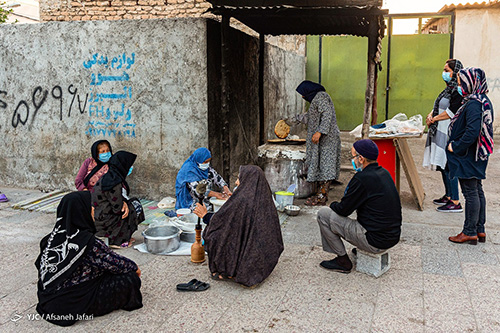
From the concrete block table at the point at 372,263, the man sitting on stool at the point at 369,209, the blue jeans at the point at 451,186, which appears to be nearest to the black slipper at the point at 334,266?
the man sitting on stool at the point at 369,209

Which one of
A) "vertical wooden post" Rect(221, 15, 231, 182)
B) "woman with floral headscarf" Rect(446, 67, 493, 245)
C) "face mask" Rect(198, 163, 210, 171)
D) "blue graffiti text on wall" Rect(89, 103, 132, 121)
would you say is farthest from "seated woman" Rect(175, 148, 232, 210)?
"woman with floral headscarf" Rect(446, 67, 493, 245)

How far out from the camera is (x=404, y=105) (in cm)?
1332

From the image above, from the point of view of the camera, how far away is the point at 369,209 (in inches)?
153

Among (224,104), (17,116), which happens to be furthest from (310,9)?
(17,116)

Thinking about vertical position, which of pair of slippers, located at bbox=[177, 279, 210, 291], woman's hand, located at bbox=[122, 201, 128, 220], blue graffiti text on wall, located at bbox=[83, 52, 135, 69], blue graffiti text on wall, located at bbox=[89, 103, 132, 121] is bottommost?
pair of slippers, located at bbox=[177, 279, 210, 291]

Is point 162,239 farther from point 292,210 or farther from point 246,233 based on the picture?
point 292,210

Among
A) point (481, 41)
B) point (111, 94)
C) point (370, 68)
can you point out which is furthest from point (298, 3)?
point (481, 41)

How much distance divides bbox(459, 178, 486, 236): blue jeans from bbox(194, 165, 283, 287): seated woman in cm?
227

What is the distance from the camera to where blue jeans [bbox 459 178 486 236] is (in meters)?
4.73

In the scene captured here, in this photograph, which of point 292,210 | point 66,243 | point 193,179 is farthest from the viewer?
point 292,210

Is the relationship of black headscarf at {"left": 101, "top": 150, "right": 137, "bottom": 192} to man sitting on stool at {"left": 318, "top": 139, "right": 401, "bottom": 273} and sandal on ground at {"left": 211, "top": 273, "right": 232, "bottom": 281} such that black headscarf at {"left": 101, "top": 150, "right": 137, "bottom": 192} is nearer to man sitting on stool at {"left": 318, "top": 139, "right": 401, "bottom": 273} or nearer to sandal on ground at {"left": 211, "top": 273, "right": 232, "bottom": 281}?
sandal on ground at {"left": 211, "top": 273, "right": 232, "bottom": 281}

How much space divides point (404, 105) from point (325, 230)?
33.5ft

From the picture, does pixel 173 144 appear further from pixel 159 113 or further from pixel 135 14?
pixel 135 14

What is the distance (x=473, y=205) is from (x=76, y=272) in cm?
390
